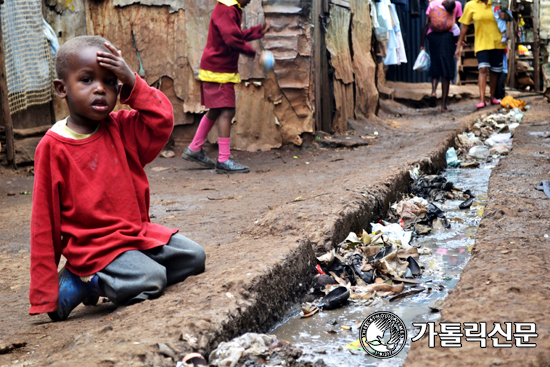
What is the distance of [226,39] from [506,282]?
3853mm

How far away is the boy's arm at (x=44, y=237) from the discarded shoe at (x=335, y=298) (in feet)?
3.20

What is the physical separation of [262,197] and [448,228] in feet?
4.59

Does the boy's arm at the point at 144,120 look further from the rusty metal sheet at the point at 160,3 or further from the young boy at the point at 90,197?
the rusty metal sheet at the point at 160,3

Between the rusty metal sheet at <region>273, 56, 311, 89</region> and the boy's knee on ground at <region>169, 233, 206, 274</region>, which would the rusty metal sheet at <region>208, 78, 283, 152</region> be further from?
the boy's knee on ground at <region>169, 233, 206, 274</region>

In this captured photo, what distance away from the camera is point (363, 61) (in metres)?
8.54

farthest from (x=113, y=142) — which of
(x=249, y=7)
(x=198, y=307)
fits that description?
(x=249, y=7)

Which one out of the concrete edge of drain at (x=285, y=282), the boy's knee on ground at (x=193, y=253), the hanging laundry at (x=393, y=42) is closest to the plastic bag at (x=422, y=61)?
the hanging laundry at (x=393, y=42)

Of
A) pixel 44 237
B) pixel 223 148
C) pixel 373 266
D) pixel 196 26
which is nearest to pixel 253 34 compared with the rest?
pixel 223 148

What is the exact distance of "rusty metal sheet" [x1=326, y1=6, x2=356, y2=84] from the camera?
7.06m

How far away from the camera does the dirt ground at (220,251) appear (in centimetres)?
153

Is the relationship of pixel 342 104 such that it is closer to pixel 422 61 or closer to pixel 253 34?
pixel 253 34

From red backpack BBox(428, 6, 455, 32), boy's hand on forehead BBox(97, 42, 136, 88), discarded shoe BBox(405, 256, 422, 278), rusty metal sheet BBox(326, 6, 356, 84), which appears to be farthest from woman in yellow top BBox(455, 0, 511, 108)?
boy's hand on forehead BBox(97, 42, 136, 88)

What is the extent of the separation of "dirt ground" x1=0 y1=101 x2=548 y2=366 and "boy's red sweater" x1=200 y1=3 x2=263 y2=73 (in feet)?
3.46

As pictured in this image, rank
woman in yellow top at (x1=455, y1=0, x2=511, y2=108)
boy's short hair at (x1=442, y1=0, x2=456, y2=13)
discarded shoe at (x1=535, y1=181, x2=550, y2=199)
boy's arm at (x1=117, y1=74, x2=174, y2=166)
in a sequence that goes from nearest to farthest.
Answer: boy's arm at (x1=117, y1=74, x2=174, y2=166), discarded shoe at (x1=535, y1=181, x2=550, y2=199), woman in yellow top at (x1=455, y1=0, x2=511, y2=108), boy's short hair at (x1=442, y1=0, x2=456, y2=13)
